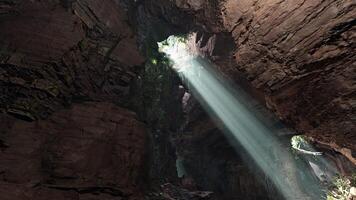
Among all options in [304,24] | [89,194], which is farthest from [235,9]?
[89,194]

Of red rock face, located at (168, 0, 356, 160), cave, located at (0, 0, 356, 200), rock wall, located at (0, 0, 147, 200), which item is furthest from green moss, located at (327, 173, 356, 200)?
rock wall, located at (0, 0, 147, 200)

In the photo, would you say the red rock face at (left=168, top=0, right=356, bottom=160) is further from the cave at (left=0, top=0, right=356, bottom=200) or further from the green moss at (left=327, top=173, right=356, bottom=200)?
the green moss at (left=327, top=173, right=356, bottom=200)

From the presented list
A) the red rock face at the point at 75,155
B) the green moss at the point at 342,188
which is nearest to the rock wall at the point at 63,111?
the red rock face at the point at 75,155

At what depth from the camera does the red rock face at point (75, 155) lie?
856 cm

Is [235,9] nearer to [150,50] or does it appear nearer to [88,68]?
[88,68]

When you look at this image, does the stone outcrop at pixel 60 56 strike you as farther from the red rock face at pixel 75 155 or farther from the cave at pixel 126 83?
the red rock face at pixel 75 155

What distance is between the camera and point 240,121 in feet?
69.5

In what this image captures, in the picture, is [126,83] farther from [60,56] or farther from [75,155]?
[75,155]

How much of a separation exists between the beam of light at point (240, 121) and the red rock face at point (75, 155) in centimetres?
927

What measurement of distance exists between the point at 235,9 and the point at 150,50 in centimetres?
980

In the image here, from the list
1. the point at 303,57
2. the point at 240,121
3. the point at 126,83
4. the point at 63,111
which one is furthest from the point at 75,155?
the point at 240,121

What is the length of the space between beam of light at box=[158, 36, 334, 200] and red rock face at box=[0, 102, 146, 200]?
9.27 m

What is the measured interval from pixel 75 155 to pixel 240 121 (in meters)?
13.9

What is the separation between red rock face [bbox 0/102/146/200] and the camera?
856cm
